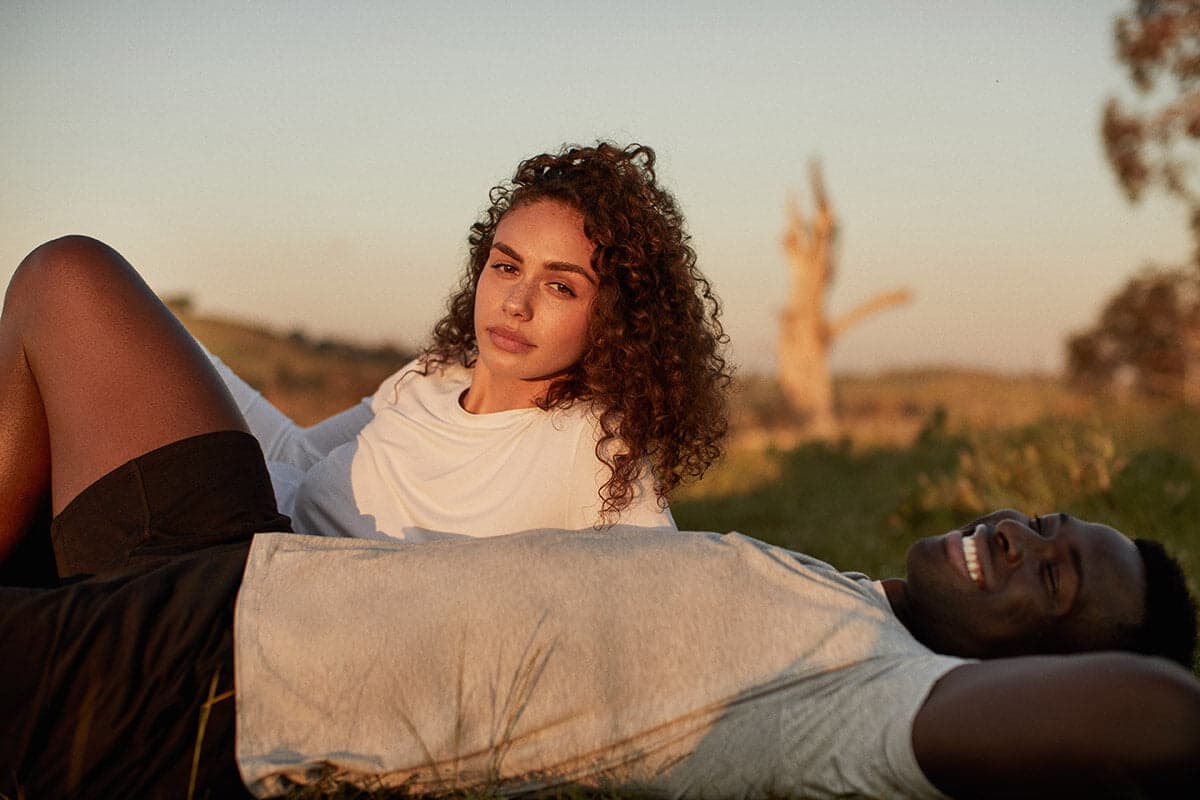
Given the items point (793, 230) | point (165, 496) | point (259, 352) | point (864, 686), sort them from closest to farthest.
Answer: point (864, 686)
point (165, 496)
point (259, 352)
point (793, 230)

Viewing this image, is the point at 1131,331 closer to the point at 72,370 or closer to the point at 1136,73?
the point at 1136,73

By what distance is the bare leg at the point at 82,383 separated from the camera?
2.86m

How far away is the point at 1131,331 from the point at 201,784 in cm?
1899

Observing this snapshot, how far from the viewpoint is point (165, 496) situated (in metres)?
2.77

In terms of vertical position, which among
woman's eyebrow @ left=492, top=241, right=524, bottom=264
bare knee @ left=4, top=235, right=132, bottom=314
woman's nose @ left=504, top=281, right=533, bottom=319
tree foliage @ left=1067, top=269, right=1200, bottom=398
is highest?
woman's eyebrow @ left=492, top=241, right=524, bottom=264

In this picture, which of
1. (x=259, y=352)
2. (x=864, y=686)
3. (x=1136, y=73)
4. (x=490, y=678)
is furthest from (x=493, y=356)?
(x=1136, y=73)

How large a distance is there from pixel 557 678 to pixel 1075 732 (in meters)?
0.97

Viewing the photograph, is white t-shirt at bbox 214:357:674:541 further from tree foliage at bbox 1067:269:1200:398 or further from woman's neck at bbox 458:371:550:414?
tree foliage at bbox 1067:269:1200:398

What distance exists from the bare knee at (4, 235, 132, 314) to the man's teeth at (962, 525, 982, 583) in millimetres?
2254

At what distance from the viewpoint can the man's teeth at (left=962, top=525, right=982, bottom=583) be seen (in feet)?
8.80

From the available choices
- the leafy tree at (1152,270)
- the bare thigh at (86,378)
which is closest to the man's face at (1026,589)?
the bare thigh at (86,378)

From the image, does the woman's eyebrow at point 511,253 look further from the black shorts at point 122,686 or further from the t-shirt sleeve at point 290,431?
the black shorts at point 122,686

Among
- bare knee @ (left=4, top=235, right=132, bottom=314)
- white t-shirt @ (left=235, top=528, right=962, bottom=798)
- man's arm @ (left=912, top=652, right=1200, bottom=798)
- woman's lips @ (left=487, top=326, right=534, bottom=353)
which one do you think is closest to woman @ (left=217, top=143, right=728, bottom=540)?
woman's lips @ (left=487, top=326, right=534, bottom=353)

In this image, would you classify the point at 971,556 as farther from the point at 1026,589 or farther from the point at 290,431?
the point at 290,431
